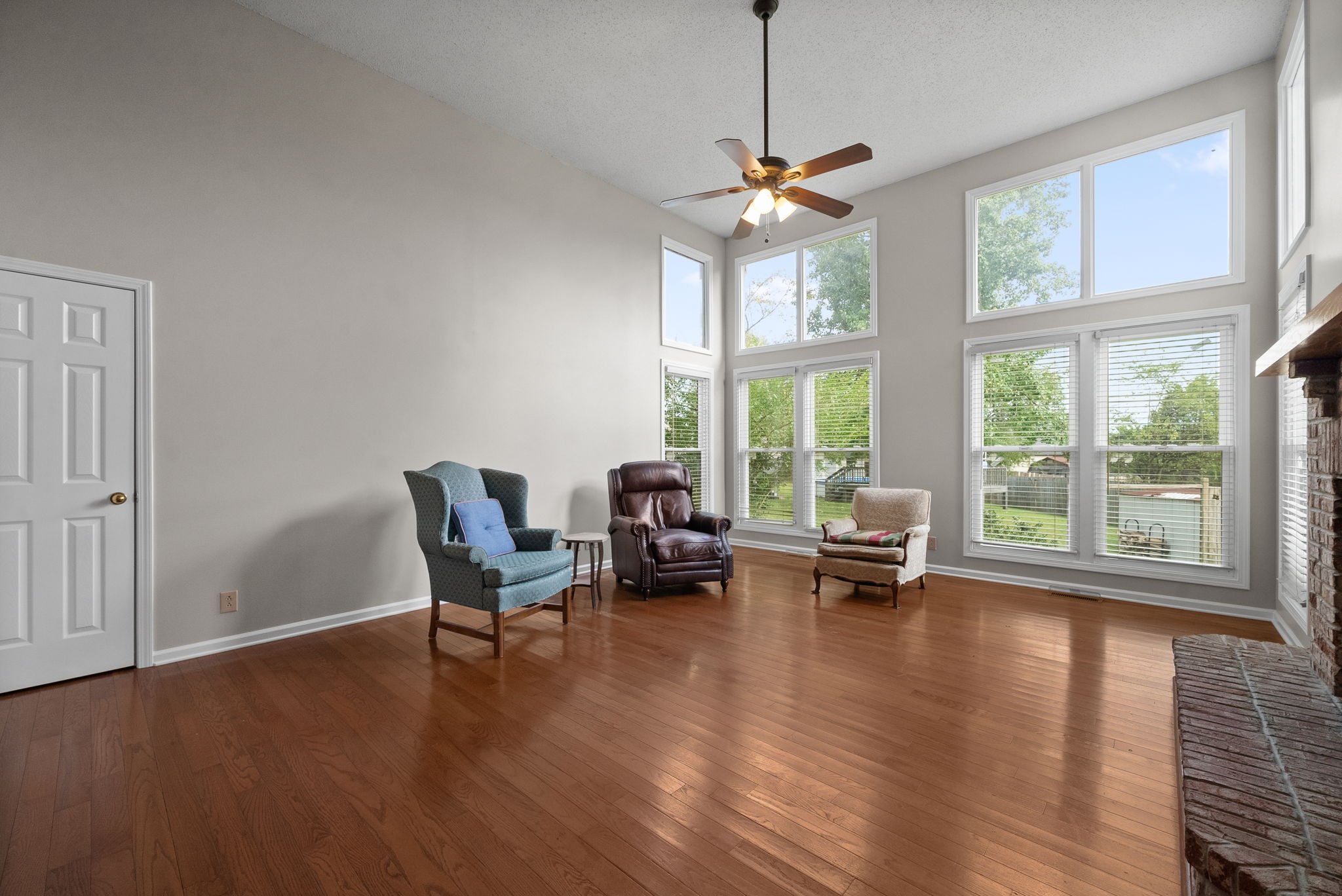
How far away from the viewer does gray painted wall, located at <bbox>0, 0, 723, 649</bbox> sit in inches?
116

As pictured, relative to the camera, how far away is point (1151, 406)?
14.3ft

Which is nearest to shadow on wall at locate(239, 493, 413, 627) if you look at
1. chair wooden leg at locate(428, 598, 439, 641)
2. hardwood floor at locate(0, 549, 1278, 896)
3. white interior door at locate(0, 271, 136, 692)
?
hardwood floor at locate(0, 549, 1278, 896)

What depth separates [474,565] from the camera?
3324mm

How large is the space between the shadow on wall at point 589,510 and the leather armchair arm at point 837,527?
1.94 metres

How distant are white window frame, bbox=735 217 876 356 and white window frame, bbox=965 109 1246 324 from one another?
0.89 m

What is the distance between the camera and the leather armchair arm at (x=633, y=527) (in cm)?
458

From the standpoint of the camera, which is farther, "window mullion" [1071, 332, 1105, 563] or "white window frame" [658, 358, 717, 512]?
"white window frame" [658, 358, 717, 512]

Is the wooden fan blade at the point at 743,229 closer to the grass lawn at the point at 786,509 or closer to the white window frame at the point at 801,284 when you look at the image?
the white window frame at the point at 801,284

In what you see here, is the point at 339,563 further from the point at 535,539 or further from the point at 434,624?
the point at 535,539

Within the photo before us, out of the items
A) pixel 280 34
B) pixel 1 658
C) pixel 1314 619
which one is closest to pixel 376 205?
pixel 280 34

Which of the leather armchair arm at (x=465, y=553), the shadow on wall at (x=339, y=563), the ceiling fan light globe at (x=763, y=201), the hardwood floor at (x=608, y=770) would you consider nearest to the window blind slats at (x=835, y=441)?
the hardwood floor at (x=608, y=770)

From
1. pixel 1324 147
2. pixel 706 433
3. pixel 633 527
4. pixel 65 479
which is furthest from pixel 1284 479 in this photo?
pixel 65 479

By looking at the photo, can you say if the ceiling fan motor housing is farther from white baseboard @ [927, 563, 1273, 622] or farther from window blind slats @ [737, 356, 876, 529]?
white baseboard @ [927, 563, 1273, 622]

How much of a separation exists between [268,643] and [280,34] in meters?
3.77
